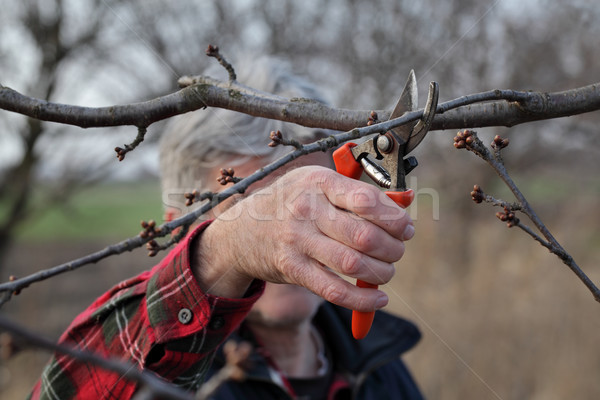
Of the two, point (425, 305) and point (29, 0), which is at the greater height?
point (29, 0)

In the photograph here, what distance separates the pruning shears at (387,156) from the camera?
1.25 metres

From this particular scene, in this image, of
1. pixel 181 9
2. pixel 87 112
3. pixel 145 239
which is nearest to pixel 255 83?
pixel 87 112

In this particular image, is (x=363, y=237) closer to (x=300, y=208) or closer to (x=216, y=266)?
(x=300, y=208)

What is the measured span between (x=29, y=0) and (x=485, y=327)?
5.80 meters

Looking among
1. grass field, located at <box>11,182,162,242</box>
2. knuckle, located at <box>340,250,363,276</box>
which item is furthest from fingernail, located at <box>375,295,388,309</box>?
grass field, located at <box>11,182,162,242</box>

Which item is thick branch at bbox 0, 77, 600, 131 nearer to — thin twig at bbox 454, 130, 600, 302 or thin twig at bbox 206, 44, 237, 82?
thin twig at bbox 454, 130, 600, 302

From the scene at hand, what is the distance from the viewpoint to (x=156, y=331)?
149 cm

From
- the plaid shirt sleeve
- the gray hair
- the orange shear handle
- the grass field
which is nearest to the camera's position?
the orange shear handle

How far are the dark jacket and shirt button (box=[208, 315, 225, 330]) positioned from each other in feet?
3.14

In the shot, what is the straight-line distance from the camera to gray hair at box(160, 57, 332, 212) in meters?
2.38

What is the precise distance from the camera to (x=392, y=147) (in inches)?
51.5

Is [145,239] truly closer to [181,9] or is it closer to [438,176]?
[181,9]

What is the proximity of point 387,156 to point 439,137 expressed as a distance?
234 inches

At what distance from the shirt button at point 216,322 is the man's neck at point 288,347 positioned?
45.6 inches
